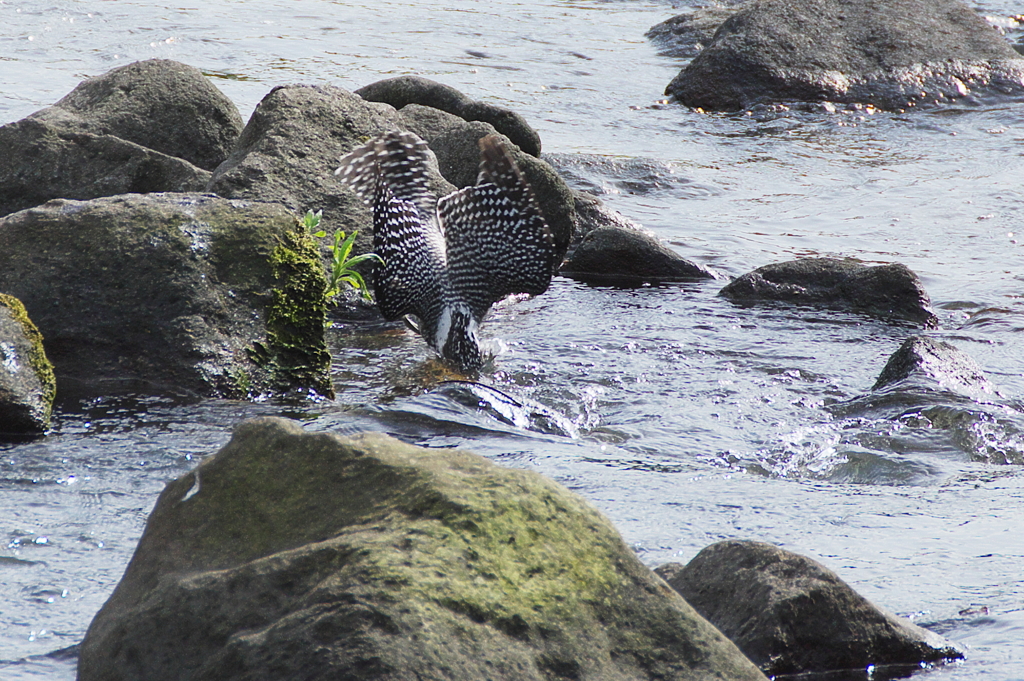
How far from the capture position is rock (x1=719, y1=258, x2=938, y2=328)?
Answer: 7.35 m

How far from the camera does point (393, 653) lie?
2.32m

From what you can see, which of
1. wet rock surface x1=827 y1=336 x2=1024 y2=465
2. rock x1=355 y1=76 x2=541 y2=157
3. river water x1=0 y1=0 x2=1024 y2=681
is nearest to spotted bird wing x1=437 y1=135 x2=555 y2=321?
river water x1=0 y1=0 x2=1024 y2=681

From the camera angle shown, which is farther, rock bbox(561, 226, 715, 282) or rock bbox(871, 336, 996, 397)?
rock bbox(561, 226, 715, 282)

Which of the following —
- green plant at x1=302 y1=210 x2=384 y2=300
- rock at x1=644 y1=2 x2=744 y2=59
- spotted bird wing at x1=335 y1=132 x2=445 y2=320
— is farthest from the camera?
rock at x1=644 y1=2 x2=744 y2=59

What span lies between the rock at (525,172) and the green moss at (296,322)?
2607 millimetres

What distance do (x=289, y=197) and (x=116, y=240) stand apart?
179 centimetres

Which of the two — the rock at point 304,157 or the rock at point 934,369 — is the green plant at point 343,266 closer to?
the rock at point 304,157

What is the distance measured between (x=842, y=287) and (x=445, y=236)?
2892 mm

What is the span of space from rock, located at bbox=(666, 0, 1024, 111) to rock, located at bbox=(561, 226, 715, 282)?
5.92 meters

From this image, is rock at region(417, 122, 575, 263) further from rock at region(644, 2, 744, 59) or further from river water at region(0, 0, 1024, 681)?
rock at region(644, 2, 744, 59)

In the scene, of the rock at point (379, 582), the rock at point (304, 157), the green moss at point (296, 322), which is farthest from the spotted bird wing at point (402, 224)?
the rock at point (379, 582)

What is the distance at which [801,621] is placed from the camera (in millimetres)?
3164

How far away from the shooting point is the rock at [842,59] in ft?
44.4

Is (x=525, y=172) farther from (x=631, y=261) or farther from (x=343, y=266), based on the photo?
(x=343, y=266)
